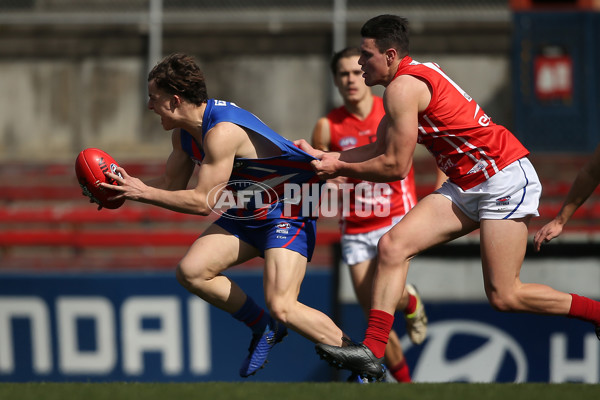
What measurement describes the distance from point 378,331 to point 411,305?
1483mm

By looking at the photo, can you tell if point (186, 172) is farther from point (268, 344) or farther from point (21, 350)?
point (21, 350)

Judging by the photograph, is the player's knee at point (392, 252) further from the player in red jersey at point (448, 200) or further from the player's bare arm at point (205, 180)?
the player's bare arm at point (205, 180)

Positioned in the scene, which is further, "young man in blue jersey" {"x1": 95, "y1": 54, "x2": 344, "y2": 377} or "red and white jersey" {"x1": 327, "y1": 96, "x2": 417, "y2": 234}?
"red and white jersey" {"x1": 327, "y1": 96, "x2": 417, "y2": 234}

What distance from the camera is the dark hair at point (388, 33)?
4277 mm

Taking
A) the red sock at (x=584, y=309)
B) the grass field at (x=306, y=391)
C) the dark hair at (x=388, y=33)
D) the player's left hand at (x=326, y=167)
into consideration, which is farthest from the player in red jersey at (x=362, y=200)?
the grass field at (x=306, y=391)

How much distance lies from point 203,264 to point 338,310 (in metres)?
2.25

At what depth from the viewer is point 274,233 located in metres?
4.66

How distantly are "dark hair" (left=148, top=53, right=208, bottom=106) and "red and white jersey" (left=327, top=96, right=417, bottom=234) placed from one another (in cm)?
160

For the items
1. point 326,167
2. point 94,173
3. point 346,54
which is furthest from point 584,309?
point 94,173

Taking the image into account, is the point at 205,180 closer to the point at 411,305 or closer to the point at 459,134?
the point at 459,134

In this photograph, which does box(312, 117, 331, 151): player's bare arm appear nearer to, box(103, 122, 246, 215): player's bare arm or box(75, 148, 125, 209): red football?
box(103, 122, 246, 215): player's bare arm

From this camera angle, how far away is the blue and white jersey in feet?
15.2

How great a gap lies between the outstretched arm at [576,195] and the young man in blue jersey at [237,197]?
1.34 m

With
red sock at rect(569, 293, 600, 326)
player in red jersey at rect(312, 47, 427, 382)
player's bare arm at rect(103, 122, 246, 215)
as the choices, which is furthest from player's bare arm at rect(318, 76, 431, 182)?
red sock at rect(569, 293, 600, 326)
